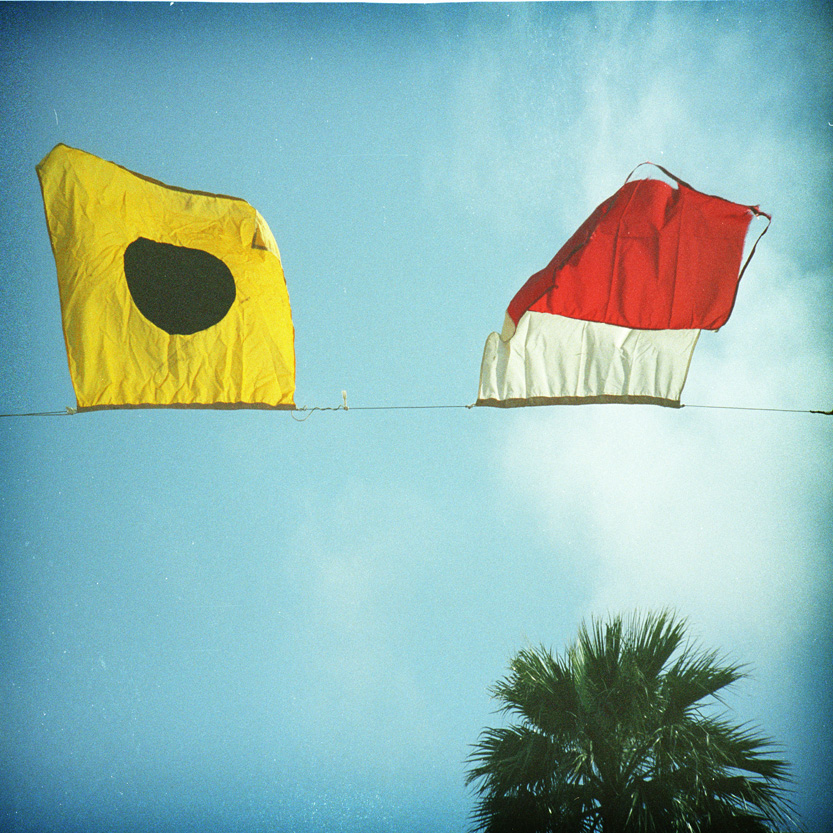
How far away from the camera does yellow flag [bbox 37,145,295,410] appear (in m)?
3.34

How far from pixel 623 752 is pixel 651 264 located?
8.21 feet

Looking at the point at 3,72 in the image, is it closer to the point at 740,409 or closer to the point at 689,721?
the point at 740,409

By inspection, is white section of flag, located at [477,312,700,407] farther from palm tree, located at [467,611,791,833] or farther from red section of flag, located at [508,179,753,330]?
palm tree, located at [467,611,791,833]

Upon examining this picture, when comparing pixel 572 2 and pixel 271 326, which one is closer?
pixel 271 326

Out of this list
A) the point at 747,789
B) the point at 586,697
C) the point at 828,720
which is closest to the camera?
the point at 747,789

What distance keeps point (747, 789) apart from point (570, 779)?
84 cm

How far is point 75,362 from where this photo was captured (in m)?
3.35

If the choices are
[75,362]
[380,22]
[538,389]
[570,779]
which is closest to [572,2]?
[380,22]

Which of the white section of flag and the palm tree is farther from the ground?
the white section of flag

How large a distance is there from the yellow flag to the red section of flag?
137 centimetres

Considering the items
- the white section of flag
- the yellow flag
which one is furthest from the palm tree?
the yellow flag

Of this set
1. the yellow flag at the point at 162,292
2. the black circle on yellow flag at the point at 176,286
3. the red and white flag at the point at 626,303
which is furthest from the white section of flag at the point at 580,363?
the black circle on yellow flag at the point at 176,286

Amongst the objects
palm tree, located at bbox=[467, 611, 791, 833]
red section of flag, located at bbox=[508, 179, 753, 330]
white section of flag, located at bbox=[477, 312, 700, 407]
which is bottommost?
palm tree, located at bbox=[467, 611, 791, 833]

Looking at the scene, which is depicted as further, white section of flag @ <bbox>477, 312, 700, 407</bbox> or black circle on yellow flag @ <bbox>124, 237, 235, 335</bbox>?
white section of flag @ <bbox>477, 312, 700, 407</bbox>
